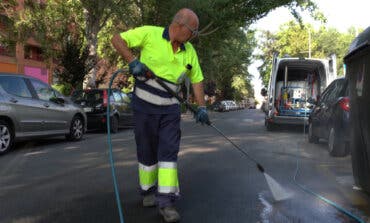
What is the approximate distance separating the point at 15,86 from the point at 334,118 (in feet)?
20.4

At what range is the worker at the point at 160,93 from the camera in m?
4.84

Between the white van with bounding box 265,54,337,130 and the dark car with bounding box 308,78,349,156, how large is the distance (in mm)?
4055

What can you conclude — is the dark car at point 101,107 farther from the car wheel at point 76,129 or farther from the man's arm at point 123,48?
the man's arm at point 123,48

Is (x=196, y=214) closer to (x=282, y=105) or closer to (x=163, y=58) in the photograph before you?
(x=163, y=58)

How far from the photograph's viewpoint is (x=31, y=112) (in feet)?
35.3

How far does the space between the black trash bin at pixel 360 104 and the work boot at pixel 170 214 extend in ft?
6.75

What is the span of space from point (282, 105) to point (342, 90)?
334 inches

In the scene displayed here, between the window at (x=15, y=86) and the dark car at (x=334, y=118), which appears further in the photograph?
the window at (x=15, y=86)

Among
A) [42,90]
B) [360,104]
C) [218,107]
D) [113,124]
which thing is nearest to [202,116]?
[360,104]

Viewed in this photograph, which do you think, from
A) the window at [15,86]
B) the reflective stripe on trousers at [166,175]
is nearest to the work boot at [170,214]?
the reflective stripe on trousers at [166,175]

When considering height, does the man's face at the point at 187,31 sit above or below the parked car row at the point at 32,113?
above

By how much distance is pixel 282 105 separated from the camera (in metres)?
18.8

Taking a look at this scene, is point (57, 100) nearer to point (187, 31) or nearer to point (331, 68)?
point (187, 31)

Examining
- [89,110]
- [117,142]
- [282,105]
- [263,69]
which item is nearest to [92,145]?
[117,142]
